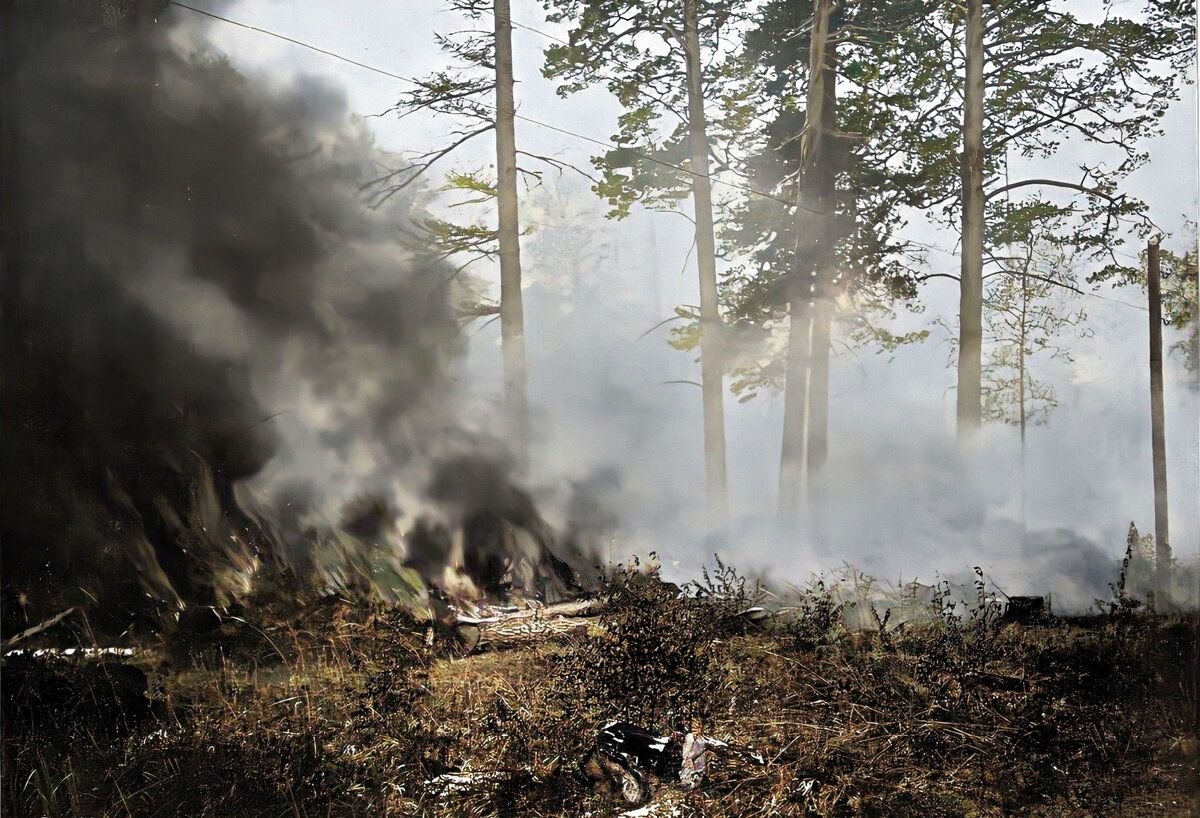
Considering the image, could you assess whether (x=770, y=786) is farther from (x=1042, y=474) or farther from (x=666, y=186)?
(x=666, y=186)

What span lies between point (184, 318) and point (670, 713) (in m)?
2.35

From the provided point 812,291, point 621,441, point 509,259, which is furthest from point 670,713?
point 509,259

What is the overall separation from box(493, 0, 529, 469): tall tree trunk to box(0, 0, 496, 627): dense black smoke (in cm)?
22

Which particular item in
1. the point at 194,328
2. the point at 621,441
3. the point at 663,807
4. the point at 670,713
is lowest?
the point at 663,807

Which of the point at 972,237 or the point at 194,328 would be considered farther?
the point at 194,328

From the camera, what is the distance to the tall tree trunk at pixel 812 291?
2984 mm

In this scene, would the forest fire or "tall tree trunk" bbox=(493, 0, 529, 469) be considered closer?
the forest fire

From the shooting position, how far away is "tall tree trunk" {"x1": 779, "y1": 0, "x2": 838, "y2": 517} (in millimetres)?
2984

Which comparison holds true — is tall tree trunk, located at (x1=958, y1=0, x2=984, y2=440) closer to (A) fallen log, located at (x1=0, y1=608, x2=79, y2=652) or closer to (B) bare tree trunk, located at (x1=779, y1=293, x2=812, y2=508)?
(B) bare tree trunk, located at (x1=779, y1=293, x2=812, y2=508)

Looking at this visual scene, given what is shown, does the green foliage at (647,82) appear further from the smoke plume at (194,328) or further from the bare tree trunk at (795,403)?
the smoke plume at (194,328)

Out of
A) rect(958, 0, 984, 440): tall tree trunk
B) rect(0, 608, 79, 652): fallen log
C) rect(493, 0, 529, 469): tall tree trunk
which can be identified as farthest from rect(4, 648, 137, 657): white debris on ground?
rect(958, 0, 984, 440): tall tree trunk

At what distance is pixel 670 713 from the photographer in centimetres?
296

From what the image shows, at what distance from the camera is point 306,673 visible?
3271mm

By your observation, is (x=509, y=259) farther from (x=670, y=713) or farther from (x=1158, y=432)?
(x=1158, y=432)
